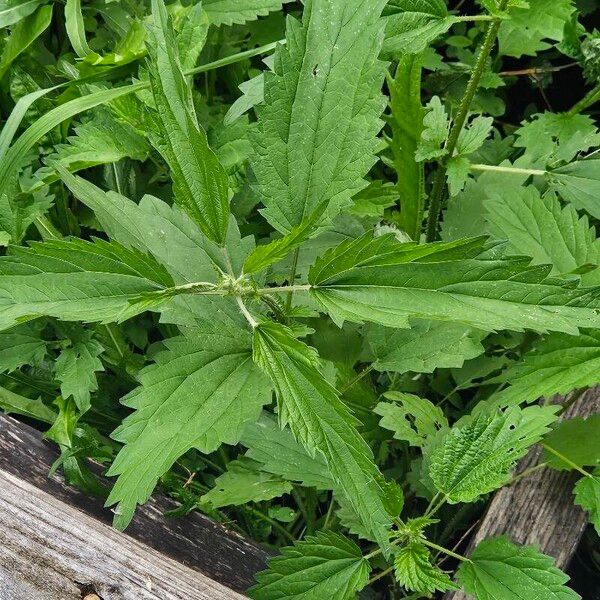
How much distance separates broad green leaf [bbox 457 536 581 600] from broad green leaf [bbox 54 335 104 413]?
0.68 meters

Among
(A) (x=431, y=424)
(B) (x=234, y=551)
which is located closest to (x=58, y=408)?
(B) (x=234, y=551)

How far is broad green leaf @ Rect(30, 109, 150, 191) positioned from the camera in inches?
60.6

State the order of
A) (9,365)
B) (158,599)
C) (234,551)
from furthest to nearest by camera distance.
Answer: (9,365), (234,551), (158,599)

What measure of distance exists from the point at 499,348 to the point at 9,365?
0.92 m

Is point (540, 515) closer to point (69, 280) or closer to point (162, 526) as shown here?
point (162, 526)

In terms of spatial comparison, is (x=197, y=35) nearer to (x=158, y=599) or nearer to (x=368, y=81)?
(x=368, y=81)

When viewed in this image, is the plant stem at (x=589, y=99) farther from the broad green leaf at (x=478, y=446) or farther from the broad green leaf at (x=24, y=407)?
the broad green leaf at (x=24, y=407)

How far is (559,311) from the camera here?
3.47ft

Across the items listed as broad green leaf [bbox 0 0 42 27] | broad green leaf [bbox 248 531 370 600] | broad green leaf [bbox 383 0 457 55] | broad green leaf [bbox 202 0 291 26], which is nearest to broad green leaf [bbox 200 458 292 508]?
broad green leaf [bbox 248 531 370 600]

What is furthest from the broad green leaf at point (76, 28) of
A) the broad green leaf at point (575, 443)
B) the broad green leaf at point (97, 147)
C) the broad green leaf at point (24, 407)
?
the broad green leaf at point (575, 443)

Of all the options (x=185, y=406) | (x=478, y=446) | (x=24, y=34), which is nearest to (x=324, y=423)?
(x=185, y=406)

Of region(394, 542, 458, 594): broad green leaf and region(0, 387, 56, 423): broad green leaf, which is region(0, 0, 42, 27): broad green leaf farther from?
region(394, 542, 458, 594): broad green leaf

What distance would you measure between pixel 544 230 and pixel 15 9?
116cm

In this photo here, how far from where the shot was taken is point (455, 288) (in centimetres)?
106
